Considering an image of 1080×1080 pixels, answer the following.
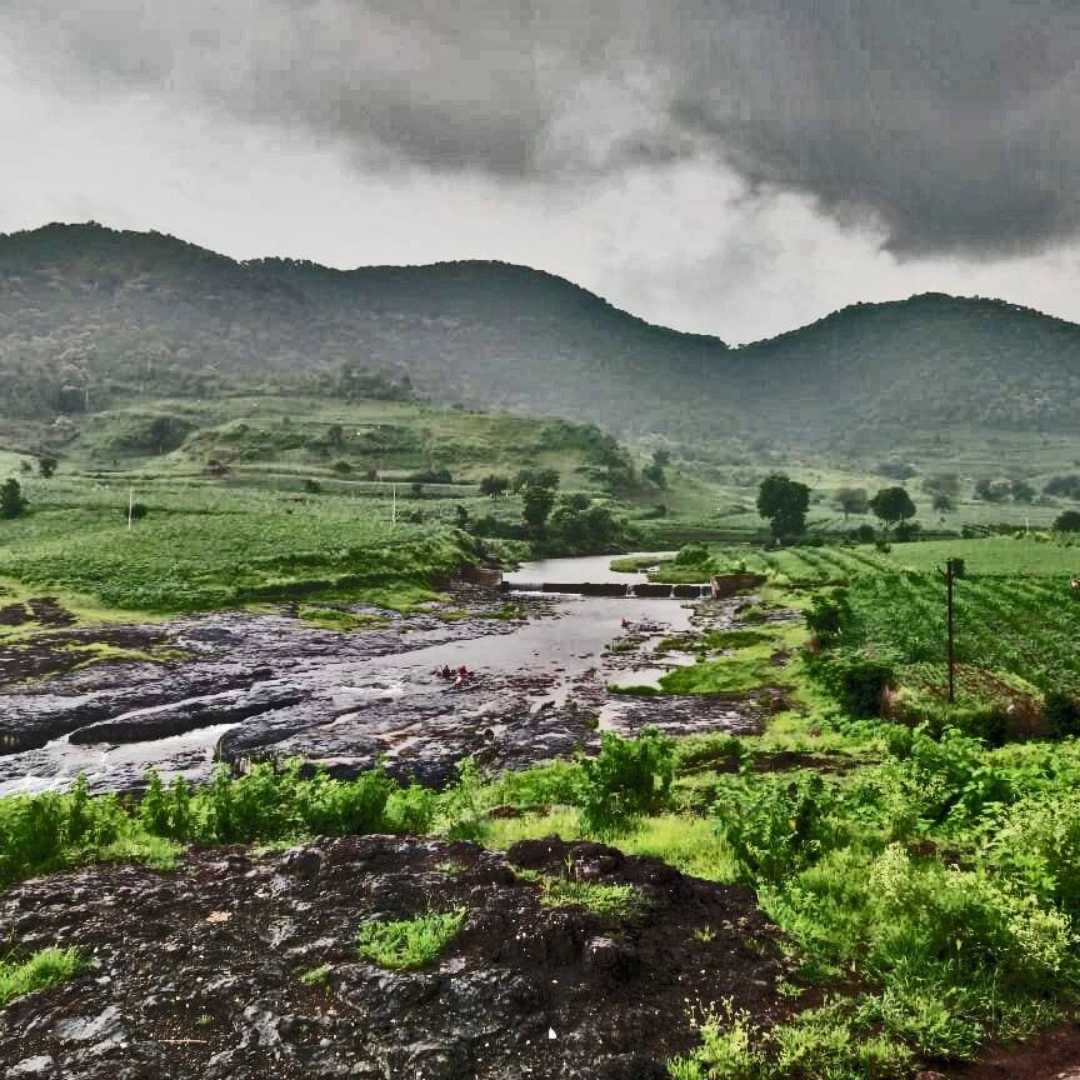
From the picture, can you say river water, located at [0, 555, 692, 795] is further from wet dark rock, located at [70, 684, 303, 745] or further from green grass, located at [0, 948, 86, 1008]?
green grass, located at [0, 948, 86, 1008]

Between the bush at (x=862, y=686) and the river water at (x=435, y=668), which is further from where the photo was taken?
the bush at (x=862, y=686)

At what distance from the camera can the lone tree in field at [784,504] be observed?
454 feet

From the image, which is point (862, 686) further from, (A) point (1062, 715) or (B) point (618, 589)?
(B) point (618, 589)

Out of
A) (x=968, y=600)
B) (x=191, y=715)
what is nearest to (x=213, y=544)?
(x=191, y=715)

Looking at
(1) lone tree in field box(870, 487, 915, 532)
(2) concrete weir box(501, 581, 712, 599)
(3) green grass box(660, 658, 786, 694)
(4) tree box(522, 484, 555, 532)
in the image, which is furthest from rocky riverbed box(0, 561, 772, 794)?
(1) lone tree in field box(870, 487, 915, 532)

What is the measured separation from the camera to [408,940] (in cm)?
1072

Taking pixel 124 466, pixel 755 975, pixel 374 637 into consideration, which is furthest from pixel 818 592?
pixel 124 466

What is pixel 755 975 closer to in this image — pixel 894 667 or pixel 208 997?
pixel 208 997

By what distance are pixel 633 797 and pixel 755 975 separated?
798 cm

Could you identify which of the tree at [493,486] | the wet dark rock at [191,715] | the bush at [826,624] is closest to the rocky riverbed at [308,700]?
the wet dark rock at [191,715]

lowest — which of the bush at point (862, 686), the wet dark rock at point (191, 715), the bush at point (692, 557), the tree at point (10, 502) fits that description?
the bush at point (692, 557)

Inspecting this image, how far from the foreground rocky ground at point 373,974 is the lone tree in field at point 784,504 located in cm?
13201

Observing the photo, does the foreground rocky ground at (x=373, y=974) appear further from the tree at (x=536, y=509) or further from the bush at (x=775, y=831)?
the tree at (x=536, y=509)

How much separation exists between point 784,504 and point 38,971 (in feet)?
452
